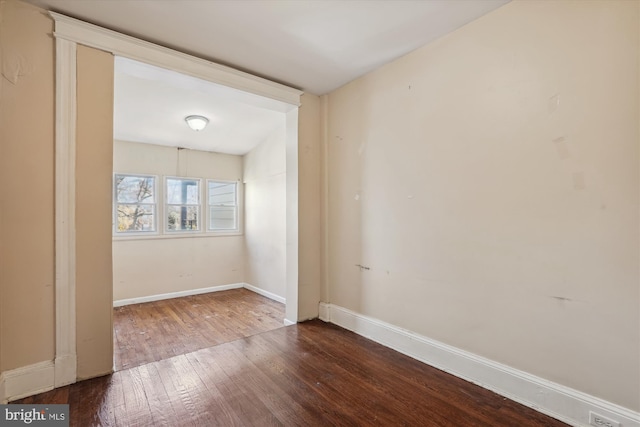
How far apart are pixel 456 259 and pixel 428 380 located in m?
0.89

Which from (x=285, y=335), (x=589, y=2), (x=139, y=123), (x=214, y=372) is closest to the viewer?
(x=589, y=2)

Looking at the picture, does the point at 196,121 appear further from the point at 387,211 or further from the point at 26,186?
the point at 387,211

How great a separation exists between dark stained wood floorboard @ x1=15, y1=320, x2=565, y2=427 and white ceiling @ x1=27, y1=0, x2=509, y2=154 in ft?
7.87

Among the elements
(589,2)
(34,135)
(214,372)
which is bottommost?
(214,372)

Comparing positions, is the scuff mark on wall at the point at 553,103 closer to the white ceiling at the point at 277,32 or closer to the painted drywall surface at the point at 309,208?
the white ceiling at the point at 277,32

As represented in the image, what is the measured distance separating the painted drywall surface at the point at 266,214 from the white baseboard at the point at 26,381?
2887 millimetres

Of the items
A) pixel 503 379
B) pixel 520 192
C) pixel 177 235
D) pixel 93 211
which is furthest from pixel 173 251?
pixel 520 192

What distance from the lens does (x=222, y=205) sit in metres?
5.57

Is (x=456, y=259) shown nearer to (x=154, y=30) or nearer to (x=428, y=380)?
(x=428, y=380)

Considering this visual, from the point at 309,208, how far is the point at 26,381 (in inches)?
101

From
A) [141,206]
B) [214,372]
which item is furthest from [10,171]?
[141,206]

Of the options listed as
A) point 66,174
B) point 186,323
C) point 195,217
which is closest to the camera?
point 66,174

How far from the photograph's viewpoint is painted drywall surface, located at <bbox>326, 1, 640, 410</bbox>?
1606mm

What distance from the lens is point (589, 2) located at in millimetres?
1689
